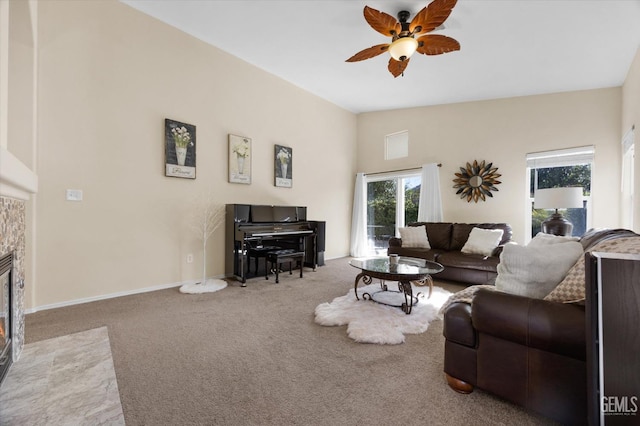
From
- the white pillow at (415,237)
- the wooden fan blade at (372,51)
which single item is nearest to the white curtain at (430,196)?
the white pillow at (415,237)

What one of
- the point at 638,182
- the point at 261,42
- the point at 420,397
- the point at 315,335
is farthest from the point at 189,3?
the point at 638,182

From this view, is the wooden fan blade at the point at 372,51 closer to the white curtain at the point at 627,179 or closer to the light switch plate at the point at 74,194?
the white curtain at the point at 627,179

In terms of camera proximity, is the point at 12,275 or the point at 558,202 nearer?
the point at 12,275

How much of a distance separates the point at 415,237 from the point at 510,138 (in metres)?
2.34

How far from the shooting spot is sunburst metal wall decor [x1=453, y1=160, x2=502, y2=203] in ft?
15.6

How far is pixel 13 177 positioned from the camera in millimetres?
1600

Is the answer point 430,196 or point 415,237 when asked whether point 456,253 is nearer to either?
point 415,237

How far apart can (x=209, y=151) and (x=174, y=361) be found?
2.95m

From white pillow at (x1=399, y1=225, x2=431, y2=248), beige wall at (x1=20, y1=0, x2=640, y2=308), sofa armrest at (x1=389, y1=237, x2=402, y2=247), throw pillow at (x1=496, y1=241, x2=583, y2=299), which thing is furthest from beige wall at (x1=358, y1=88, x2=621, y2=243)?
throw pillow at (x1=496, y1=241, x2=583, y2=299)

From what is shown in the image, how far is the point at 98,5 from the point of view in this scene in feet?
10.1

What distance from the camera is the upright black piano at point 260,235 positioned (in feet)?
13.0

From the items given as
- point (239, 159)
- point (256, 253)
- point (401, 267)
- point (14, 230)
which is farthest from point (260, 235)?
point (14, 230)

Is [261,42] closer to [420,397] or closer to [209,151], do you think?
[209,151]

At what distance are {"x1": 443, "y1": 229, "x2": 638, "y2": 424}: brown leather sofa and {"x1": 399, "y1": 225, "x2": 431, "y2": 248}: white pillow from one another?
9.95ft
